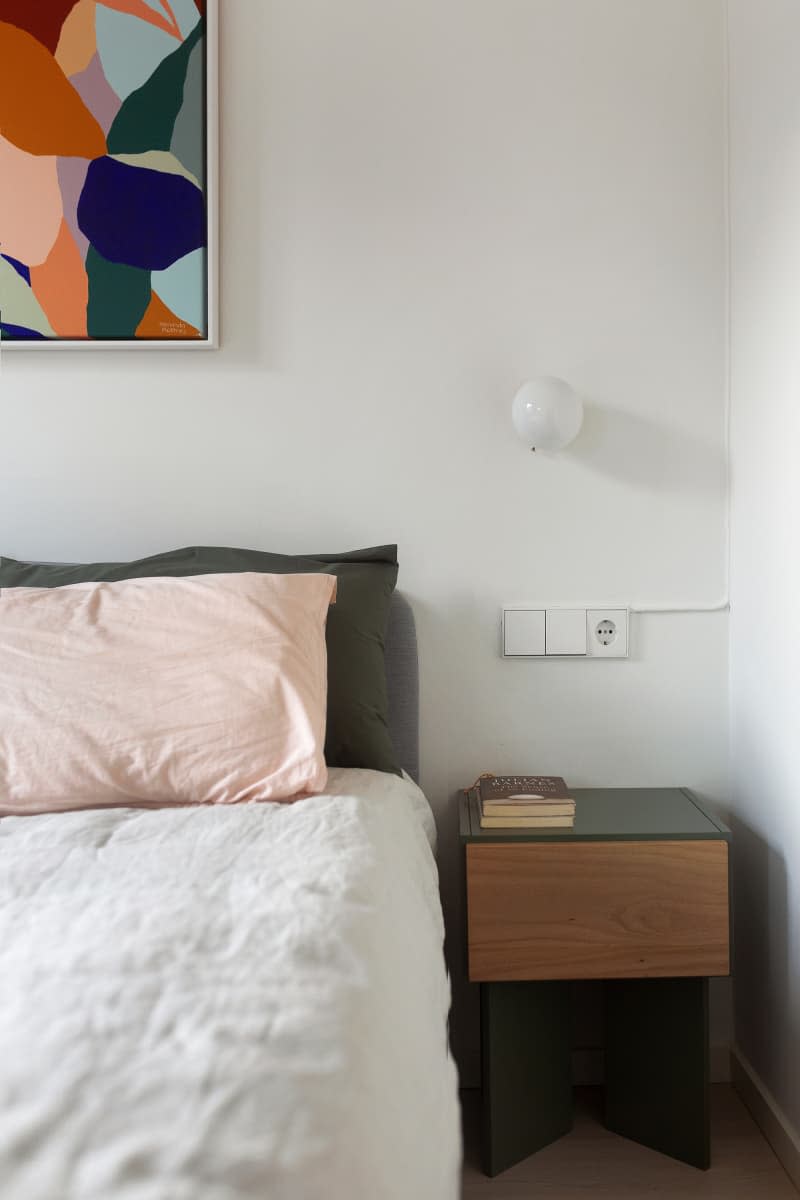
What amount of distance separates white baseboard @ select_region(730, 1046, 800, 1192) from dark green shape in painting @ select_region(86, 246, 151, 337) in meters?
2.02

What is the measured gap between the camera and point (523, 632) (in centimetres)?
189

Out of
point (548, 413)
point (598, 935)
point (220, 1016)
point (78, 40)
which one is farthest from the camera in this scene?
point (78, 40)

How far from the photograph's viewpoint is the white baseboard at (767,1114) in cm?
153

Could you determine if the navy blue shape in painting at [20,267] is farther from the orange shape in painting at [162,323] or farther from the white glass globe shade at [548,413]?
the white glass globe shade at [548,413]

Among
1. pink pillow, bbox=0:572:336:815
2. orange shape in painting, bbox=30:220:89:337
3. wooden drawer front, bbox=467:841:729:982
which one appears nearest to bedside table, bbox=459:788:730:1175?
wooden drawer front, bbox=467:841:729:982

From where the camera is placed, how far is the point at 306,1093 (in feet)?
2.02

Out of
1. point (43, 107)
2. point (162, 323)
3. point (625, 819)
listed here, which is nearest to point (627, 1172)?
point (625, 819)

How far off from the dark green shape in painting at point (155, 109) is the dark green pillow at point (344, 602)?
2.93ft

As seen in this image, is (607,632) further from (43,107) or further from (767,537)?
(43,107)

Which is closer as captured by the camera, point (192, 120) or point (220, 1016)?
point (220, 1016)

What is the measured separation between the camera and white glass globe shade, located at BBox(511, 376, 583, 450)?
174cm

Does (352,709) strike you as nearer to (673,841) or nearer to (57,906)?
(673,841)

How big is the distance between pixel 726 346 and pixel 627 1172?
1.66 metres

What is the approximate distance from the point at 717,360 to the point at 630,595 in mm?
549
